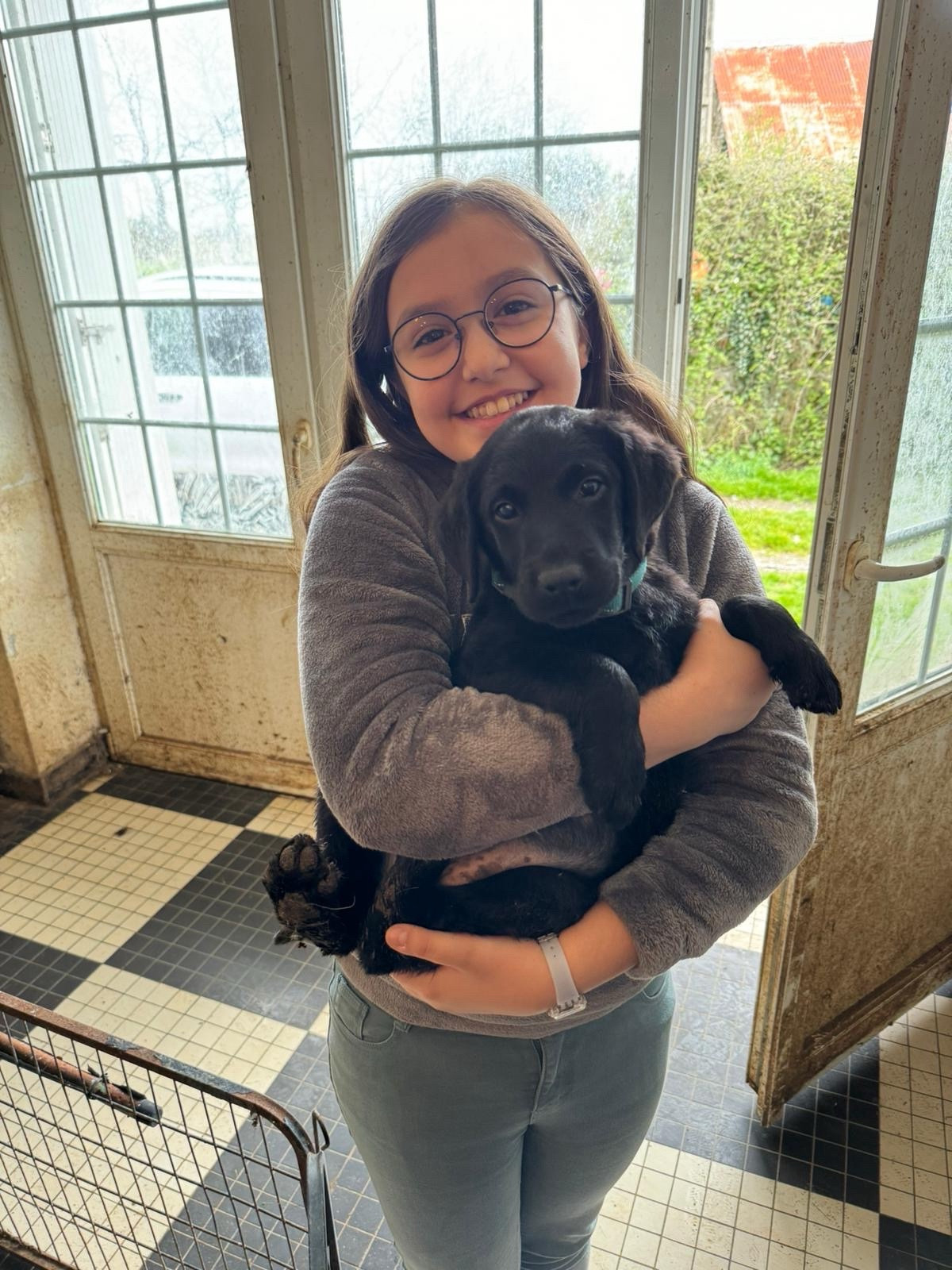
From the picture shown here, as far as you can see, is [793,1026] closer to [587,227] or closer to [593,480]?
[593,480]

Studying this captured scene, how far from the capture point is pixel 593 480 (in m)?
0.91

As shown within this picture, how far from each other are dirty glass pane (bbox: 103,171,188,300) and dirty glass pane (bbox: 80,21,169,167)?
6cm

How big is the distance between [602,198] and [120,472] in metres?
1.75

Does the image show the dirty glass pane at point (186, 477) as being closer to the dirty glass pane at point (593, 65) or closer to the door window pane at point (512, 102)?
the door window pane at point (512, 102)

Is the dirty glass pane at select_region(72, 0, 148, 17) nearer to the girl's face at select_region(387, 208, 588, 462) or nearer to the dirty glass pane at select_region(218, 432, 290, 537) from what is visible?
the dirty glass pane at select_region(218, 432, 290, 537)

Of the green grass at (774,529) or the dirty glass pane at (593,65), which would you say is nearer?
the dirty glass pane at (593,65)

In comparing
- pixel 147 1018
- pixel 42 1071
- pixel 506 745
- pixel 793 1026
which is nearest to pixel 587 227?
pixel 506 745

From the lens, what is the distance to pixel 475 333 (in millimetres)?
913

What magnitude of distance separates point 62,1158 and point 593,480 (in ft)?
5.80

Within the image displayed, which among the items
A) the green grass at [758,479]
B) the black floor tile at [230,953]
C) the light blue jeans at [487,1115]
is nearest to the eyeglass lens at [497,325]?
the light blue jeans at [487,1115]

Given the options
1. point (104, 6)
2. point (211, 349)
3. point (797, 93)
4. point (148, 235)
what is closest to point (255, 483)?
point (211, 349)

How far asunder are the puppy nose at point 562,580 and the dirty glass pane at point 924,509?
83cm

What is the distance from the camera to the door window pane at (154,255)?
90.7 inches

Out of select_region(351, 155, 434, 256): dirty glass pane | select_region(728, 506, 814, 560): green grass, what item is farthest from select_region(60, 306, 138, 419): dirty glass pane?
select_region(728, 506, 814, 560): green grass
